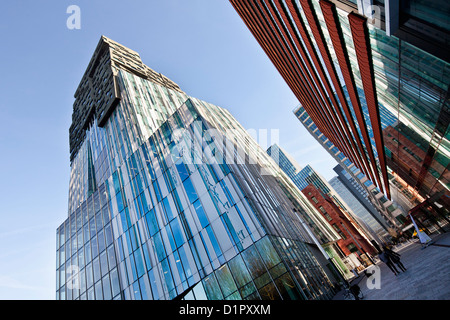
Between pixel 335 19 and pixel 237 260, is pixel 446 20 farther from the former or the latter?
pixel 237 260

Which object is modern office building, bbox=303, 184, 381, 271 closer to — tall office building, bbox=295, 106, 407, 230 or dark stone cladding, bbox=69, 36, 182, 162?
tall office building, bbox=295, 106, 407, 230

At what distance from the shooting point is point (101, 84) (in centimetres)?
5378

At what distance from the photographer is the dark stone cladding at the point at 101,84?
47.8 m

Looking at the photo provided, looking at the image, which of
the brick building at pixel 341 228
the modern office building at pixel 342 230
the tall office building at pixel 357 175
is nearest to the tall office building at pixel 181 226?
the modern office building at pixel 342 230

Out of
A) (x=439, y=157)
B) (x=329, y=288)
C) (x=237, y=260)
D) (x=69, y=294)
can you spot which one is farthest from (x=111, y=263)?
(x=439, y=157)

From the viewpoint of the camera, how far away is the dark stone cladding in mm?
47750

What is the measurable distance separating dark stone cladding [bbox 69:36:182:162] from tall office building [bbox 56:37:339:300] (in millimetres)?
5484

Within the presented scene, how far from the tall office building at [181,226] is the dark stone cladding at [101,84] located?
5.48 m

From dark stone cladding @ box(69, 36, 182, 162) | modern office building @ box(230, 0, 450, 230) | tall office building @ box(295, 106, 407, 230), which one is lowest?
modern office building @ box(230, 0, 450, 230)

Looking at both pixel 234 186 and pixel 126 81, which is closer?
pixel 234 186

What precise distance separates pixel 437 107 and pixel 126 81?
4451 cm

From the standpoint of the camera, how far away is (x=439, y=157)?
23656 mm

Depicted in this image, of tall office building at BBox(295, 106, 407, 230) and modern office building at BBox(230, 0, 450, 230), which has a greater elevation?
tall office building at BBox(295, 106, 407, 230)

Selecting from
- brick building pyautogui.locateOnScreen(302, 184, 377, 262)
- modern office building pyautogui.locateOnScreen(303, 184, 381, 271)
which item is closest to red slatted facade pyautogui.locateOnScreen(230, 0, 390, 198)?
modern office building pyautogui.locateOnScreen(303, 184, 381, 271)
